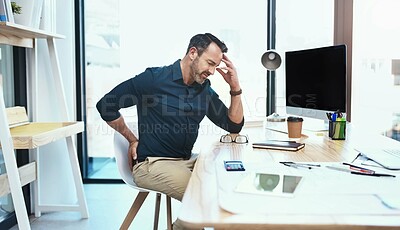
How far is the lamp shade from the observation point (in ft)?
9.33

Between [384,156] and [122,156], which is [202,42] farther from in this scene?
[384,156]

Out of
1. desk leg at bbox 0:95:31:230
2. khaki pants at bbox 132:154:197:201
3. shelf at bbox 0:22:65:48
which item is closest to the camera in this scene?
khaki pants at bbox 132:154:197:201

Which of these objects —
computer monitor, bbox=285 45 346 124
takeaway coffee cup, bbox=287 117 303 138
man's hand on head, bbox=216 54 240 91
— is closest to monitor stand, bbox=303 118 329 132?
computer monitor, bbox=285 45 346 124

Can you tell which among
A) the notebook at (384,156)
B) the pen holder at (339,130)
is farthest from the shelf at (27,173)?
the notebook at (384,156)

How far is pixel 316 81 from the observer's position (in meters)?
2.34

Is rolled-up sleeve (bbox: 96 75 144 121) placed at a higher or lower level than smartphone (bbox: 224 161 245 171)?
higher

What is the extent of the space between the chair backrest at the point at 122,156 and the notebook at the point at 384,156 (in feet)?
3.80

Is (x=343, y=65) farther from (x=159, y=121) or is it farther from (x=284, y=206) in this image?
(x=284, y=206)

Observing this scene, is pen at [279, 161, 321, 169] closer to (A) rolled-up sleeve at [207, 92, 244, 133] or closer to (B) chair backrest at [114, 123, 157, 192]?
(A) rolled-up sleeve at [207, 92, 244, 133]

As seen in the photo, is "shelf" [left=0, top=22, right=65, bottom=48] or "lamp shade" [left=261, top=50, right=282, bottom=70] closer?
"shelf" [left=0, top=22, right=65, bottom=48]

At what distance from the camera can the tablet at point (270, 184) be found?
1.13 metres

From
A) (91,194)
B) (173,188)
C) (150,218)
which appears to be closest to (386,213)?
(173,188)

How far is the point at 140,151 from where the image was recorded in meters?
2.17

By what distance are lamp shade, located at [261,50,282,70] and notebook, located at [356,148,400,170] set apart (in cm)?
122
